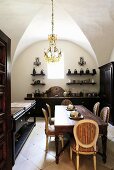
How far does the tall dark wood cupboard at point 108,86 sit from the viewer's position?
6461mm

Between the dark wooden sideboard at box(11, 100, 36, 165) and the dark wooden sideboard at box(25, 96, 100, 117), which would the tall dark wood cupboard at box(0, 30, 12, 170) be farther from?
the dark wooden sideboard at box(25, 96, 100, 117)

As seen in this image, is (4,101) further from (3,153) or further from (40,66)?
(40,66)

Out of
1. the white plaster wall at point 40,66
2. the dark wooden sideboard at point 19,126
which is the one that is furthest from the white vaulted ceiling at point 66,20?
the dark wooden sideboard at point 19,126

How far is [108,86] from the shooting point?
6.88 meters

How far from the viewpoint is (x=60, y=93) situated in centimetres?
843

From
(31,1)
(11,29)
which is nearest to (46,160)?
(31,1)

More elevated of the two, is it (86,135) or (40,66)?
(40,66)

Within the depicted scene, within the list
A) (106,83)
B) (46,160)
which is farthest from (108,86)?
(46,160)

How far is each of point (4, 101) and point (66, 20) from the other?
4899mm

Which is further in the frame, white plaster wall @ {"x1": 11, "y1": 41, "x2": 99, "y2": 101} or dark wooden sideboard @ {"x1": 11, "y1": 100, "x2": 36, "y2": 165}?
white plaster wall @ {"x1": 11, "y1": 41, "x2": 99, "y2": 101}

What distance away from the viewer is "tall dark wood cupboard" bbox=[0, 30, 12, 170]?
1837mm

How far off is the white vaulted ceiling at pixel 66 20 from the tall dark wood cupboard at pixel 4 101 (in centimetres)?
347

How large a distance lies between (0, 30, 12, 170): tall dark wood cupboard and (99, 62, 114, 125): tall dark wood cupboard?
5036 mm

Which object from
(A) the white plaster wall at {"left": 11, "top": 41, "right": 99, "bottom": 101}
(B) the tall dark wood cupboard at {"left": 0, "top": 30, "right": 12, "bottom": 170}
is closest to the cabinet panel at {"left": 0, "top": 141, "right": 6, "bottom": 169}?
(B) the tall dark wood cupboard at {"left": 0, "top": 30, "right": 12, "bottom": 170}
